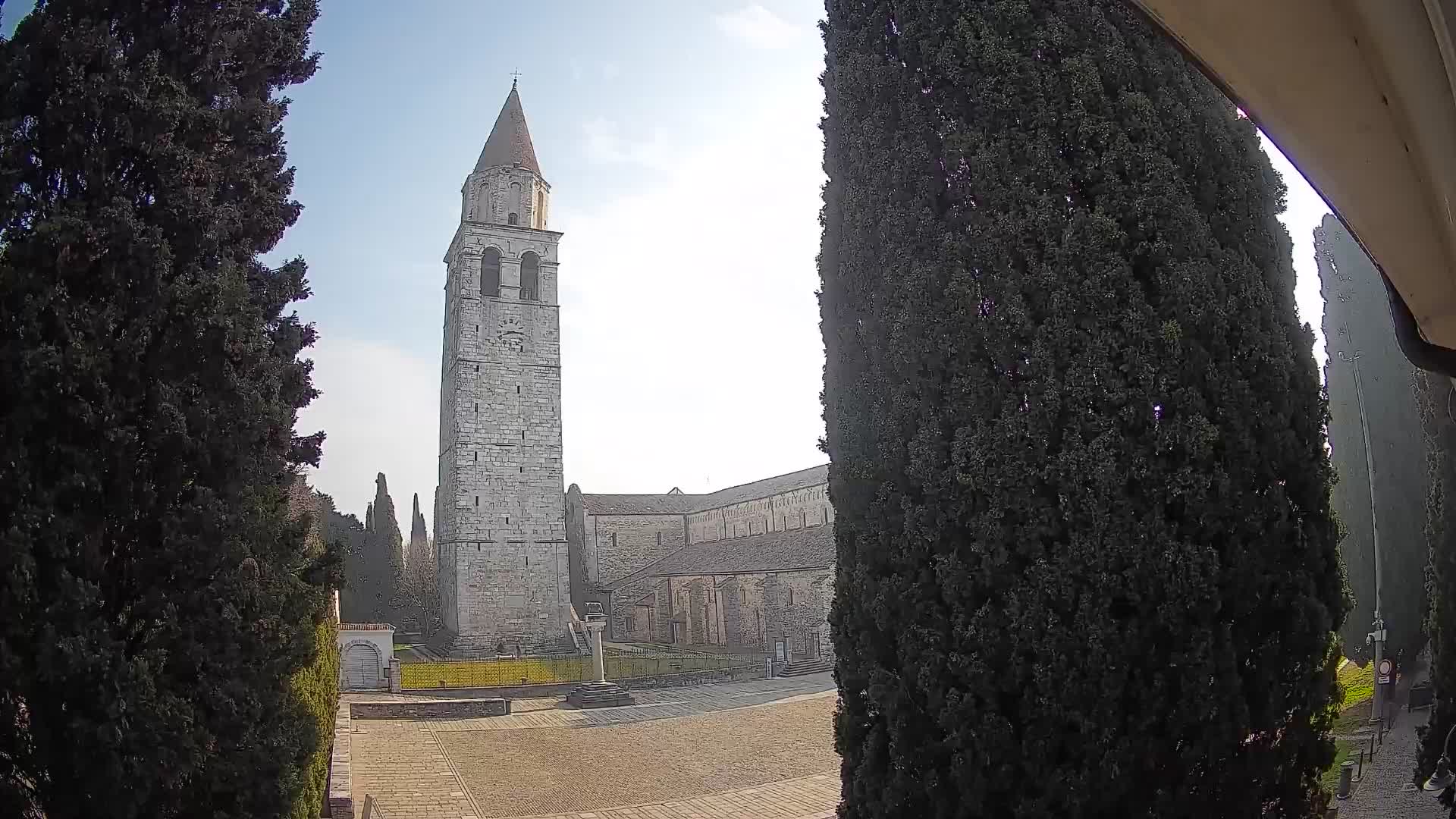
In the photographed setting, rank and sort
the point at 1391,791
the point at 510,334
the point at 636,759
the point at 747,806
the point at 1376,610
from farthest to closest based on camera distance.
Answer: the point at 510,334 < the point at 1376,610 < the point at 636,759 < the point at 747,806 < the point at 1391,791

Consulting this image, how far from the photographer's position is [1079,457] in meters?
4.87

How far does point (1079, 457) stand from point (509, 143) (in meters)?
35.2

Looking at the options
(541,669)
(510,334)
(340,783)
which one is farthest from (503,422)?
(340,783)

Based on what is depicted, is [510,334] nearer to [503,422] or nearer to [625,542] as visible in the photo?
[503,422]

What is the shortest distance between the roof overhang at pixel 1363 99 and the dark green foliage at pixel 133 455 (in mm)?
4791

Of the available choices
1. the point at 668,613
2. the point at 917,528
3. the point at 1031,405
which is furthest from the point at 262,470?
the point at 668,613

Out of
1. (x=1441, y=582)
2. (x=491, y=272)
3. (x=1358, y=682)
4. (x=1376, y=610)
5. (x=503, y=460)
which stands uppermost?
(x=491, y=272)

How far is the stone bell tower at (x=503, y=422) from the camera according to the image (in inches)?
1305

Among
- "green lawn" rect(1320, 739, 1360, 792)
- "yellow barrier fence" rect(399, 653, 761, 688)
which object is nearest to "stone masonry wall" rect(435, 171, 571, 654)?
"yellow barrier fence" rect(399, 653, 761, 688)

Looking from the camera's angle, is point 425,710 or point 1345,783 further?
point 425,710

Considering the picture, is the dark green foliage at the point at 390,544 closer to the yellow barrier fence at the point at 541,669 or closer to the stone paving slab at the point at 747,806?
the yellow barrier fence at the point at 541,669

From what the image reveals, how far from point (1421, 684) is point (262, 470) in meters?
21.0

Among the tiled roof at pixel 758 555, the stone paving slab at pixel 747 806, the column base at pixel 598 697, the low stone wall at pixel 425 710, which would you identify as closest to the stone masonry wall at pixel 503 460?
the tiled roof at pixel 758 555

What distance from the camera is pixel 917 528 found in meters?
5.32
